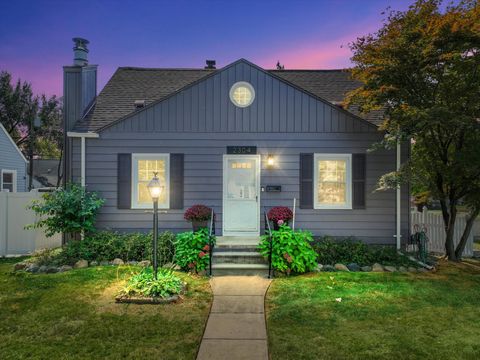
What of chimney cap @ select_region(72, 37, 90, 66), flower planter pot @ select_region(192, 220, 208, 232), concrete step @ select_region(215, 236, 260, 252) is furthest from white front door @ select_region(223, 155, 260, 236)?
chimney cap @ select_region(72, 37, 90, 66)

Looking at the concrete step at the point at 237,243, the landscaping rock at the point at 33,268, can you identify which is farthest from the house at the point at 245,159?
the landscaping rock at the point at 33,268

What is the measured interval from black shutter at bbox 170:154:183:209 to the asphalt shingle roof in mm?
2253

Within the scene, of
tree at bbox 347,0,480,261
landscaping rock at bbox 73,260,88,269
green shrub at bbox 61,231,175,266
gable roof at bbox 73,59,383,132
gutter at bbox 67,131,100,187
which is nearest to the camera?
tree at bbox 347,0,480,261

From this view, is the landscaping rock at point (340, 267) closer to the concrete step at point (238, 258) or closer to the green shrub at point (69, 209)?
the concrete step at point (238, 258)

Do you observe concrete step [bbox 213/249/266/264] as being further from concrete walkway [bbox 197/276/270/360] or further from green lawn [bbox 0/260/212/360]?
green lawn [bbox 0/260/212/360]

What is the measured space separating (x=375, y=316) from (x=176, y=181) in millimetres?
5347

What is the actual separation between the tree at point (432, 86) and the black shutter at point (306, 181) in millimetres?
1677

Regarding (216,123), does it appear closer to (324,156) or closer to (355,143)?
(324,156)

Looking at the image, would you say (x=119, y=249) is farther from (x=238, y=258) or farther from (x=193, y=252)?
(x=238, y=258)

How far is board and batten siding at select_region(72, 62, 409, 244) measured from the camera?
26.1 feet

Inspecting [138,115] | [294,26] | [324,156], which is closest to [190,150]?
[138,115]

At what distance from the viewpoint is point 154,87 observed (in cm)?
1019

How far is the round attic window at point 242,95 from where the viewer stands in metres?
7.97

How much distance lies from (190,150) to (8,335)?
5.22 m
